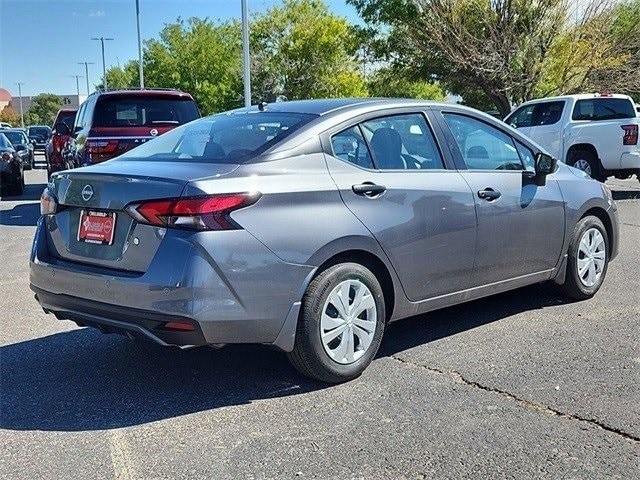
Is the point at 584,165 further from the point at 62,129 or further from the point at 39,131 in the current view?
the point at 39,131

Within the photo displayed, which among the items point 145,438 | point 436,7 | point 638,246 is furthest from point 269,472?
point 436,7

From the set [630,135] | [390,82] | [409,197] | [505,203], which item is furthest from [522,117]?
[390,82]

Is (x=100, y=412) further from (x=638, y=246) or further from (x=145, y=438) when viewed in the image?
(x=638, y=246)

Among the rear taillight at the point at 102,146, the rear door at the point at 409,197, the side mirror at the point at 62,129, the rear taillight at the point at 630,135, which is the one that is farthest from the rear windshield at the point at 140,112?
the rear taillight at the point at 630,135

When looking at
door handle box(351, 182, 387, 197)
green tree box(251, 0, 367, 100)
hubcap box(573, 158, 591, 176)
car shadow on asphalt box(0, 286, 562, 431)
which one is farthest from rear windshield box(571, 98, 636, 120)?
green tree box(251, 0, 367, 100)

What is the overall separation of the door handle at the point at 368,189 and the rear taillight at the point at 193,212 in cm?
82

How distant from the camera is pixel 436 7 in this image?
2695 cm

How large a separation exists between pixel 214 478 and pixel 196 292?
3.07ft

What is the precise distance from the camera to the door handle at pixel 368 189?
4293 mm

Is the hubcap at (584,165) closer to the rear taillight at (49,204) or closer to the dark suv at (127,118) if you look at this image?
the dark suv at (127,118)

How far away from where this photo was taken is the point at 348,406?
393cm

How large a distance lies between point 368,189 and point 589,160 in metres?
11.2

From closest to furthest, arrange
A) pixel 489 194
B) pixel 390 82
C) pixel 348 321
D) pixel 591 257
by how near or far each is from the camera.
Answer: pixel 348 321, pixel 489 194, pixel 591 257, pixel 390 82

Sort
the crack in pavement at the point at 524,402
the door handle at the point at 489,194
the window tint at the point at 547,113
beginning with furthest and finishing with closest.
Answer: the window tint at the point at 547,113, the door handle at the point at 489,194, the crack in pavement at the point at 524,402
